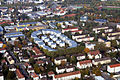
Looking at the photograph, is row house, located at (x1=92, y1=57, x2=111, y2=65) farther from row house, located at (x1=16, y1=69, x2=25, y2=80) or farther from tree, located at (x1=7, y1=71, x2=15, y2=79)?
tree, located at (x1=7, y1=71, x2=15, y2=79)

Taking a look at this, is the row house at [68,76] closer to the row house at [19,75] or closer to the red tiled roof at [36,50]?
the row house at [19,75]

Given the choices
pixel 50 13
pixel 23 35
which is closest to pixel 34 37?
pixel 23 35

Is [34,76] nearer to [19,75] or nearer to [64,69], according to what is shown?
[19,75]

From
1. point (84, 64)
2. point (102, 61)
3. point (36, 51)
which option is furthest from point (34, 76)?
point (102, 61)

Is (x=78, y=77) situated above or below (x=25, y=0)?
below

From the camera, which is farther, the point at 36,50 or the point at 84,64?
the point at 36,50

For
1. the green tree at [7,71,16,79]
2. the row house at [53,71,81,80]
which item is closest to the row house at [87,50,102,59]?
the row house at [53,71,81,80]

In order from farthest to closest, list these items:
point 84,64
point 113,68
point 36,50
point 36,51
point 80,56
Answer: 1. point 36,50
2. point 36,51
3. point 80,56
4. point 84,64
5. point 113,68

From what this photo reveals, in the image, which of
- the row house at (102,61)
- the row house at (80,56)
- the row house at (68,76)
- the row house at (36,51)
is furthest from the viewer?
the row house at (36,51)

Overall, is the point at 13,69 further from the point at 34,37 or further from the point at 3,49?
the point at 34,37

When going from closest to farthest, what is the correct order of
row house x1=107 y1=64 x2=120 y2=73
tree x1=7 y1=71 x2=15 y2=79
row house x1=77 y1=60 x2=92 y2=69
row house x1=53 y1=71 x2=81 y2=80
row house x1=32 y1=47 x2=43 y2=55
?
1. row house x1=53 y1=71 x2=81 y2=80
2. tree x1=7 y1=71 x2=15 y2=79
3. row house x1=107 y1=64 x2=120 y2=73
4. row house x1=77 y1=60 x2=92 y2=69
5. row house x1=32 y1=47 x2=43 y2=55

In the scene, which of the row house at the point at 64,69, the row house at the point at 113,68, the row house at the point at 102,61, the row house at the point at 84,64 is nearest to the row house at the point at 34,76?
the row house at the point at 64,69
